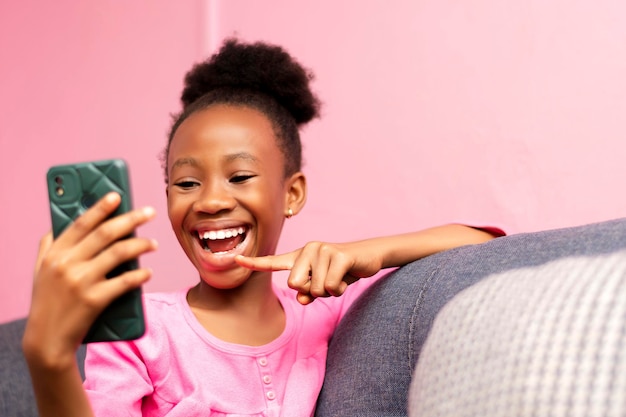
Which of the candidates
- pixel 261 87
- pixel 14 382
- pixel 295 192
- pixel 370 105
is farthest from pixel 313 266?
pixel 370 105

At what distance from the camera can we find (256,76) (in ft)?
4.36

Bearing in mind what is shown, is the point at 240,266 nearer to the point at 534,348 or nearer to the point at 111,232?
the point at 111,232

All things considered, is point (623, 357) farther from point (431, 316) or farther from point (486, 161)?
point (486, 161)

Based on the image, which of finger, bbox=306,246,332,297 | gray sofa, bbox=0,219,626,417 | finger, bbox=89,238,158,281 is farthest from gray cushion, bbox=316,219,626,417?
finger, bbox=89,238,158,281

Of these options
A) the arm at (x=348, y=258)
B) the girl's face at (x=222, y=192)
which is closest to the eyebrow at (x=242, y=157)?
the girl's face at (x=222, y=192)

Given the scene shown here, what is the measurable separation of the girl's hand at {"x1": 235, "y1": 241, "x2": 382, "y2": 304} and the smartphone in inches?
10.8

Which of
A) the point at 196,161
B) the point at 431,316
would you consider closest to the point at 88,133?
the point at 196,161

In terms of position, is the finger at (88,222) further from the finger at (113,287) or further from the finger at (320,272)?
the finger at (320,272)

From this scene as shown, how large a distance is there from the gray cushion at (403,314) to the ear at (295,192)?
A: 0.24 meters

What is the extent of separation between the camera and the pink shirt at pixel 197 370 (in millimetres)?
1003

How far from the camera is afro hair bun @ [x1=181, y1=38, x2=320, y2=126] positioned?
4.36 feet

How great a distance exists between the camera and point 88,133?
2.20 meters

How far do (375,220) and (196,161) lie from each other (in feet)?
2.26

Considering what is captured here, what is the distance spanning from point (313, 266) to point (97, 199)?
361 mm
